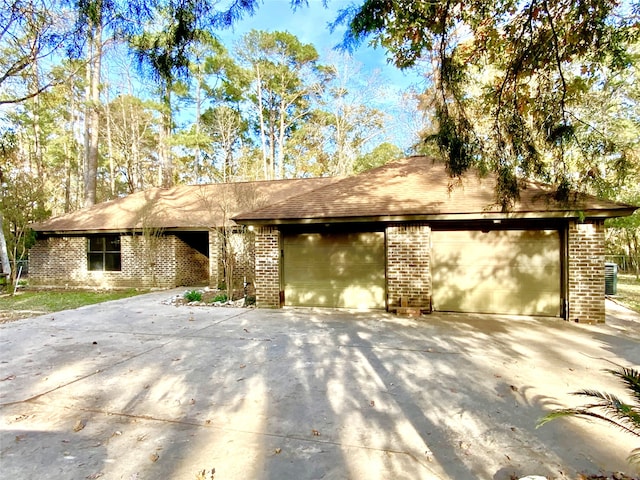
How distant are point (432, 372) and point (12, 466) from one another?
3.99m

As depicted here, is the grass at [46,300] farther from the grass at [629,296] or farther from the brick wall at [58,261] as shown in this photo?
the grass at [629,296]

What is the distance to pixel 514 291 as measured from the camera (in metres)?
7.54

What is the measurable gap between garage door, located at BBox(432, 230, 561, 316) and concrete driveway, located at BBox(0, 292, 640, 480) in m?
0.85

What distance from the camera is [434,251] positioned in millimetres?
7957

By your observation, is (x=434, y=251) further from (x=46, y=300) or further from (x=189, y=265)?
(x=46, y=300)

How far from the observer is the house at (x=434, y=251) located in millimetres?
6930

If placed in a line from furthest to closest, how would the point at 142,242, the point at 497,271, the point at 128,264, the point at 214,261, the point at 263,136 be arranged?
the point at 263,136 → the point at 128,264 → the point at 142,242 → the point at 214,261 → the point at 497,271

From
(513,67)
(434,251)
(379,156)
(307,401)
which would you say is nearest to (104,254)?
(434,251)

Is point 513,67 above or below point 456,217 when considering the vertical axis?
above

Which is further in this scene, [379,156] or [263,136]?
[263,136]

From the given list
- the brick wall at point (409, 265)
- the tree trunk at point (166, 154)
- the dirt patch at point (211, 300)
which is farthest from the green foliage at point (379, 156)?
the brick wall at point (409, 265)

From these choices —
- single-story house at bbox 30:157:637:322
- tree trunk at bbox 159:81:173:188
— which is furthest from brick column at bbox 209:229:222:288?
tree trunk at bbox 159:81:173:188

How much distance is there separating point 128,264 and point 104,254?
4.35ft

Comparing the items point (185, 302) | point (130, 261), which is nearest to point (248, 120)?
point (130, 261)
